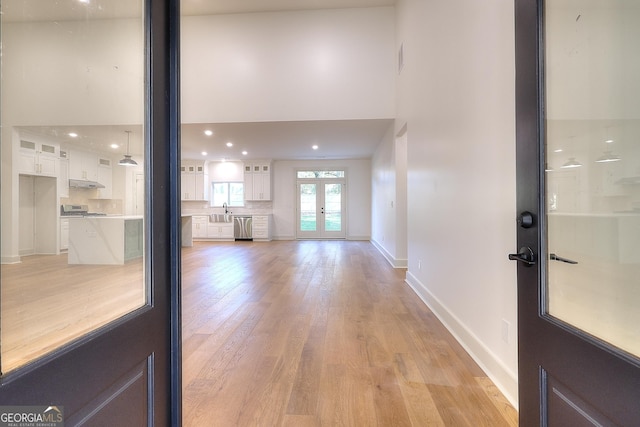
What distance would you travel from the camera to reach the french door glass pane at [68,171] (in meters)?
0.56

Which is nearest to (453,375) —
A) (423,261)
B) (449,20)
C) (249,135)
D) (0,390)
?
(423,261)

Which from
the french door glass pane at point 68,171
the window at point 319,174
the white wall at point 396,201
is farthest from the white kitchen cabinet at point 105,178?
the window at point 319,174

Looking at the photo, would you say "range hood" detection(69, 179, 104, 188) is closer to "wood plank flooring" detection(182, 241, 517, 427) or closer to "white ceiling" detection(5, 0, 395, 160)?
"white ceiling" detection(5, 0, 395, 160)

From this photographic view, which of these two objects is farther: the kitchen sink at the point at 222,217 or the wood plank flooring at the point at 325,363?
the kitchen sink at the point at 222,217

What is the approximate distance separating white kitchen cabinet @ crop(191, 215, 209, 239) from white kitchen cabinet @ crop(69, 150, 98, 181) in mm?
9320

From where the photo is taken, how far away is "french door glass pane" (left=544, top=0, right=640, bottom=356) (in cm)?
82

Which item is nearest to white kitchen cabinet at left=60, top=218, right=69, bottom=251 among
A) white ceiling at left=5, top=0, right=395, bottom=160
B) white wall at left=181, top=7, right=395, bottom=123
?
white ceiling at left=5, top=0, right=395, bottom=160

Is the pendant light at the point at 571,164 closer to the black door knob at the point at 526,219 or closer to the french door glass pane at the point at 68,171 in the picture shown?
the black door knob at the point at 526,219

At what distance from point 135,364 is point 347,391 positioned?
1.21 m

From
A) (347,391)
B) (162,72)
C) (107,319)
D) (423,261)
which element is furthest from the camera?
(423,261)

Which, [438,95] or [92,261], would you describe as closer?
[92,261]

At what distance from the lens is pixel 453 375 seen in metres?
1.76

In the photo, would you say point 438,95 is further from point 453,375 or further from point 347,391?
point 347,391

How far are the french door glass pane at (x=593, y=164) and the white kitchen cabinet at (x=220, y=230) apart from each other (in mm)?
9332
